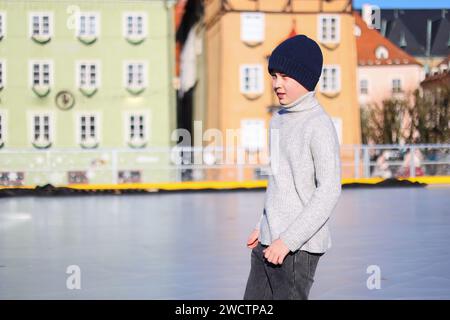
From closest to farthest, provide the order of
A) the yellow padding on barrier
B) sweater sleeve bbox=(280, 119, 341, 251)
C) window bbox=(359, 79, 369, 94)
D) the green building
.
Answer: sweater sleeve bbox=(280, 119, 341, 251), the yellow padding on barrier, the green building, window bbox=(359, 79, 369, 94)

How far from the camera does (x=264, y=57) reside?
4128 cm

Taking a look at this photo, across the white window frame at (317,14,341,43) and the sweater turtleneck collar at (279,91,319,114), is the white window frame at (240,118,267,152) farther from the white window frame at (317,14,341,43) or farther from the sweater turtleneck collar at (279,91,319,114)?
the sweater turtleneck collar at (279,91,319,114)

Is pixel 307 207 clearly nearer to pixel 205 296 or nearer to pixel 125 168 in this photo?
pixel 205 296

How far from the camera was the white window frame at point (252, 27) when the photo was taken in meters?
41.2

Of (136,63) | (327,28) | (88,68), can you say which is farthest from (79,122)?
(327,28)

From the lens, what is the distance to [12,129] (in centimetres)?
4006

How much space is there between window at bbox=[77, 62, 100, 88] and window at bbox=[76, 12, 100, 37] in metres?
1.32

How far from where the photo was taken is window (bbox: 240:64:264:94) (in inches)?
1618

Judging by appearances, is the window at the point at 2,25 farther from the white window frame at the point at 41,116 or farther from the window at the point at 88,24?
the white window frame at the point at 41,116

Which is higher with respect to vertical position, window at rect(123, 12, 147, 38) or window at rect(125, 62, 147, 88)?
window at rect(123, 12, 147, 38)

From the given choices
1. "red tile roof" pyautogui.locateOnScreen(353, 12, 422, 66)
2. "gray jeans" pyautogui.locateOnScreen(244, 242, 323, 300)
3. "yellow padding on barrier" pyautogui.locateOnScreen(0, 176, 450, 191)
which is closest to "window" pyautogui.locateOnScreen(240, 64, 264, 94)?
"yellow padding on barrier" pyautogui.locateOnScreen(0, 176, 450, 191)

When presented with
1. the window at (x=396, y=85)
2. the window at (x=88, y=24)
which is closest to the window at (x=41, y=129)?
the window at (x=88, y=24)

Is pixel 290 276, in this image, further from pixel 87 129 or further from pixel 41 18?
pixel 41 18
